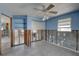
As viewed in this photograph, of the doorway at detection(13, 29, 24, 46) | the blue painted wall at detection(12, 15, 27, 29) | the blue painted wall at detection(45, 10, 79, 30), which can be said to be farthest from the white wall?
the doorway at detection(13, 29, 24, 46)

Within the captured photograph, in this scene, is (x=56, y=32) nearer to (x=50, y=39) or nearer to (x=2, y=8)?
(x=50, y=39)

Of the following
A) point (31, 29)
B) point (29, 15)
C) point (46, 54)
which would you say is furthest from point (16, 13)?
point (46, 54)

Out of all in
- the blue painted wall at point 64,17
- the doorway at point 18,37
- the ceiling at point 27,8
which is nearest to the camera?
the ceiling at point 27,8

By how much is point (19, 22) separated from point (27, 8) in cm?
42

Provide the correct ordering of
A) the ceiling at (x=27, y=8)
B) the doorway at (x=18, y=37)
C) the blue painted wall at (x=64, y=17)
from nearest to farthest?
the ceiling at (x=27, y=8)
the blue painted wall at (x=64, y=17)
the doorway at (x=18, y=37)

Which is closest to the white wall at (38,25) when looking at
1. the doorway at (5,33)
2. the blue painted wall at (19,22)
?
the blue painted wall at (19,22)

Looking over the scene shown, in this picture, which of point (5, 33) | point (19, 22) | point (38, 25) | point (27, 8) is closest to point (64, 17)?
→ point (38, 25)

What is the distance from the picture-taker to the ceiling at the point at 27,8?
8.41 ft

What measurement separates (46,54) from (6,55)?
1.02 m

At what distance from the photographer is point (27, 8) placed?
2.70m

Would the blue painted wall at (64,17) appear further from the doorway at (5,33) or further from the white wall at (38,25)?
the doorway at (5,33)

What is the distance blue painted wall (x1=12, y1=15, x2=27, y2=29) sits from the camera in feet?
9.09

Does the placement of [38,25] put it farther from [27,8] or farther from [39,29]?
[27,8]

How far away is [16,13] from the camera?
274cm
